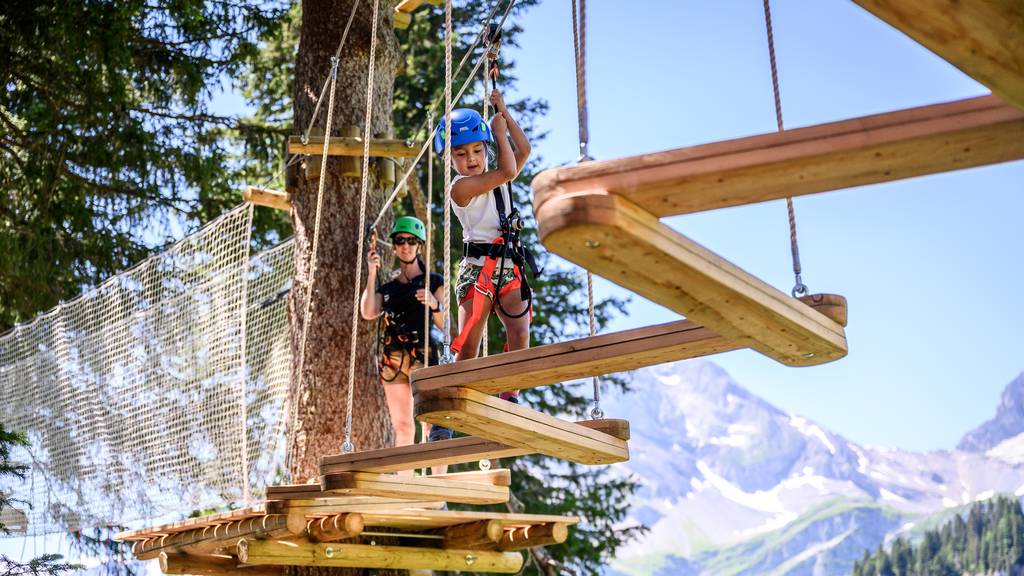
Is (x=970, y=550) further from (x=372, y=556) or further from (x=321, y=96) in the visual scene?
(x=321, y=96)

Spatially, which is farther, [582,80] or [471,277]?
[471,277]

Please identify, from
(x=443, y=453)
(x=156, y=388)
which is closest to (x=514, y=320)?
(x=443, y=453)

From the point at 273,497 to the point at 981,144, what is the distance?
3.26m

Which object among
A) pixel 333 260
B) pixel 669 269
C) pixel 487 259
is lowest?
pixel 669 269

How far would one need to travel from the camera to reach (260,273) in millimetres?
7266

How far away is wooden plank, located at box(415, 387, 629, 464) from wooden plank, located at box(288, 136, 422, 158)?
240 cm

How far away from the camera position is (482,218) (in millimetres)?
3570

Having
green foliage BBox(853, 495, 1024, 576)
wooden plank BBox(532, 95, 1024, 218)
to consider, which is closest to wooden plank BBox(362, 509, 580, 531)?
wooden plank BBox(532, 95, 1024, 218)

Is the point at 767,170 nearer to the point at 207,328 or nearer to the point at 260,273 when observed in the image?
the point at 207,328

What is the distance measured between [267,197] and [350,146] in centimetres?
61

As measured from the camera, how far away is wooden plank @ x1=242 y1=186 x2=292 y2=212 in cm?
571

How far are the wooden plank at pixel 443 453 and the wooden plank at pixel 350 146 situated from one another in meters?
2.09

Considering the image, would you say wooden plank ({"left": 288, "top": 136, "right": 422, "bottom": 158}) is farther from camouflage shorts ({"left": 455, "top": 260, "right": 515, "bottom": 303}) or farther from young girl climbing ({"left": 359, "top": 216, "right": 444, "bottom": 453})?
camouflage shorts ({"left": 455, "top": 260, "right": 515, "bottom": 303})

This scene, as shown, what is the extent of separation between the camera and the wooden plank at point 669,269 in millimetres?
1829
